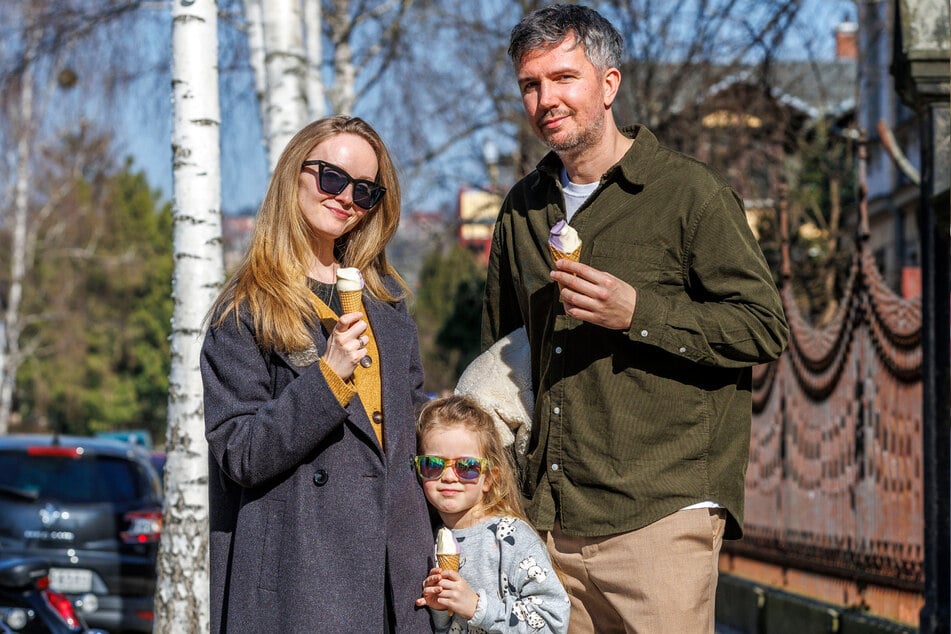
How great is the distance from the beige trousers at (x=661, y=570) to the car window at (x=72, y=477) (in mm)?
6811

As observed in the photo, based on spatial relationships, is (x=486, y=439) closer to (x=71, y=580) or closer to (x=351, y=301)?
(x=351, y=301)

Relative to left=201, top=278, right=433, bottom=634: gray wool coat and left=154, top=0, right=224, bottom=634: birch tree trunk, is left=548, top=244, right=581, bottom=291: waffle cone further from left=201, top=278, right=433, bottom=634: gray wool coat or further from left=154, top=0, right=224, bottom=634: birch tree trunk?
left=154, top=0, right=224, bottom=634: birch tree trunk

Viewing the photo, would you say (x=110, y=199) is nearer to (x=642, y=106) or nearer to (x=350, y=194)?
(x=642, y=106)

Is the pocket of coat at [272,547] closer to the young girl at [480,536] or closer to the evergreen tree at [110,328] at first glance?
the young girl at [480,536]

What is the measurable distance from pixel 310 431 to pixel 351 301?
357 millimetres

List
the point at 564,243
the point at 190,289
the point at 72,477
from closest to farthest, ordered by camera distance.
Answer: the point at 564,243 → the point at 190,289 → the point at 72,477

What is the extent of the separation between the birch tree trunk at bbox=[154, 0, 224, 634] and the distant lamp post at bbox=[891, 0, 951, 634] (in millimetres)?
3395

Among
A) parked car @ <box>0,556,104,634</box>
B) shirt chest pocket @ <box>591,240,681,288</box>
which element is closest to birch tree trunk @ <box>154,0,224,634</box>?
parked car @ <box>0,556,104,634</box>

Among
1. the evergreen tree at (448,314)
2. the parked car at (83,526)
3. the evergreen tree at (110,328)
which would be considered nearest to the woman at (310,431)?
the parked car at (83,526)

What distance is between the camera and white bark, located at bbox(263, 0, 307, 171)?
8.61m

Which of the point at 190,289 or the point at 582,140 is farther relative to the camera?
the point at 190,289

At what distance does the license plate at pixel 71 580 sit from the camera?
30.4 ft

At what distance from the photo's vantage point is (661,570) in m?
3.26

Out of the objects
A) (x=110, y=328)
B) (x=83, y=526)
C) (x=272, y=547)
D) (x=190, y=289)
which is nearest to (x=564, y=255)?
(x=272, y=547)
